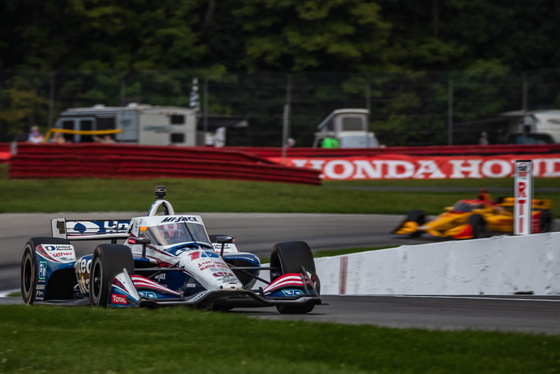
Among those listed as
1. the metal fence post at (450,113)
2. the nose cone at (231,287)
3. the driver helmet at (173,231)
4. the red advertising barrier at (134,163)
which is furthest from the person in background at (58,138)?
the nose cone at (231,287)

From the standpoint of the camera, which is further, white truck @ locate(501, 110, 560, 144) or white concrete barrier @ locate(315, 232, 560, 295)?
white truck @ locate(501, 110, 560, 144)

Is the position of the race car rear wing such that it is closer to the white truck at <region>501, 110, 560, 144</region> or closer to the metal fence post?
the metal fence post

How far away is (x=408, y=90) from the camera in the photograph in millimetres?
28594

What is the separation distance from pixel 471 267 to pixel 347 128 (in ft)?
61.1

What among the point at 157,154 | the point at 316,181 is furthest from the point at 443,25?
the point at 157,154

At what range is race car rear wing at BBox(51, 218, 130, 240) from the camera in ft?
37.0

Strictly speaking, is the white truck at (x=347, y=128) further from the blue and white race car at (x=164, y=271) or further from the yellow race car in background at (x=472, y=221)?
the blue and white race car at (x=164, y=271)

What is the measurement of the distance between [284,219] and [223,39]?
2517 cm

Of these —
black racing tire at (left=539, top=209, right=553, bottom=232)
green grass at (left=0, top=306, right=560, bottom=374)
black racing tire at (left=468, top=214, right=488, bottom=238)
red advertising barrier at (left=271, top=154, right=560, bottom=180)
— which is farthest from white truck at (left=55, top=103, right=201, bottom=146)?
green grass at (left=0, top=306, right=560, bottom=374)

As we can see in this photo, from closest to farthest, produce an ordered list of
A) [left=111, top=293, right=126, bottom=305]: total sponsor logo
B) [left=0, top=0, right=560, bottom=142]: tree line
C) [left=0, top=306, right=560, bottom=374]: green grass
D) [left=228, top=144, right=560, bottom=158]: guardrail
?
[left=0, top=306, right=560, bottom=374]: green grass
[left=111, top=293, right=126, bottom=305]: total sponsor logo
[left=228, top=144, right=560, bottom=158]: guardrail
[left=0, top=0, right=560, bottom=142]: tree line

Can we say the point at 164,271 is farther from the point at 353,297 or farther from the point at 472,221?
the point at 472,221

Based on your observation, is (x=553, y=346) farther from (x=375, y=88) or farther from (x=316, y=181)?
(x=375, y=88)

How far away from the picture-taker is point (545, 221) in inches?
671

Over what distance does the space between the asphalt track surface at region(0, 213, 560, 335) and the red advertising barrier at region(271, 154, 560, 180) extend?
8667mm
